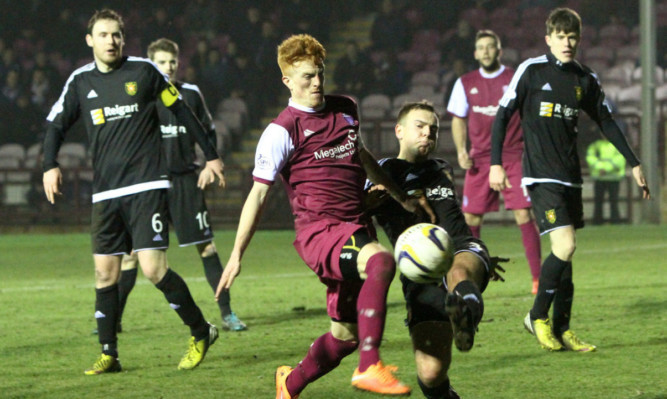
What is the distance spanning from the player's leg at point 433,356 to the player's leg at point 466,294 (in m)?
0.19

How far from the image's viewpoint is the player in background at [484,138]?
924 cm

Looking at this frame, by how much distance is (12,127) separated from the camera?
20125 mm

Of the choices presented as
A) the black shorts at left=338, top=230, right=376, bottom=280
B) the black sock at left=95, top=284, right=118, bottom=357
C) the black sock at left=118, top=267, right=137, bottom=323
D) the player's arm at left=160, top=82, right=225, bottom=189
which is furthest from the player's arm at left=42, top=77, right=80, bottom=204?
the black shorts at left=338, top=230, right=376, bottom=280

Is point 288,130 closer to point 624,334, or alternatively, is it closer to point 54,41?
point 624,334

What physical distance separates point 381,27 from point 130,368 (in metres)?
16.5

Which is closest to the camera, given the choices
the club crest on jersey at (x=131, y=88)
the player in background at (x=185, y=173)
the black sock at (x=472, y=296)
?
the black sock at (x=472, y=296)

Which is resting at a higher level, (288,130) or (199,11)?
(199,11)

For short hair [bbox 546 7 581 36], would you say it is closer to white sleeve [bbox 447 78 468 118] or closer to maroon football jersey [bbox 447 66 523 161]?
maroon football jersey [bbox 447 66 523 161]

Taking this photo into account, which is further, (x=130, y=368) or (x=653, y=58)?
(x=653, y=58)

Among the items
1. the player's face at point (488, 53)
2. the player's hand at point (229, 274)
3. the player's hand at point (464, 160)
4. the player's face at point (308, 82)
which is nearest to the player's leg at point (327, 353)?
the player's hand at point (229, 274)

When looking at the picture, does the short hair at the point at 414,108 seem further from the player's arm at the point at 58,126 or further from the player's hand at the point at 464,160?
the player's hand at the point at 464,160

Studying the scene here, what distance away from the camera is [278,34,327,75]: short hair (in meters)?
4.65

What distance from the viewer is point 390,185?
4.90 metres

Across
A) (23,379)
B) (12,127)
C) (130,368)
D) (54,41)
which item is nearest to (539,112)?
(130,368)
